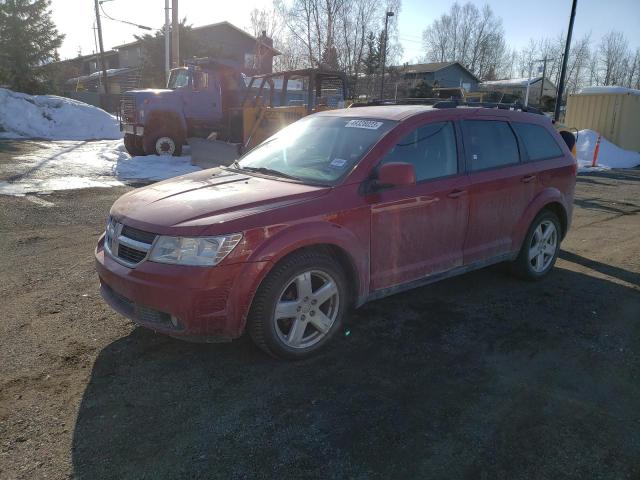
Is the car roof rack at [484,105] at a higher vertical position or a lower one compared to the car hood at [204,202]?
higher

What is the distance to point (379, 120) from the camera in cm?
417

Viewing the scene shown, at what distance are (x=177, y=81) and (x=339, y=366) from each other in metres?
13.8

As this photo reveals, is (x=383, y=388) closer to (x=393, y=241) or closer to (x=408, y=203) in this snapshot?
(x=393, y=241)

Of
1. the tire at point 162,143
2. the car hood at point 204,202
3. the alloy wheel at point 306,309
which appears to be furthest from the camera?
the tire at point 162,143

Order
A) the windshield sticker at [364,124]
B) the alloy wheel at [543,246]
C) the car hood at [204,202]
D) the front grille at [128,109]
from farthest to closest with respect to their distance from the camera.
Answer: the front grille at [128,109], the alloy wheel at [543,246], the windshield sticker at [364,124], the car hood at [204,202]

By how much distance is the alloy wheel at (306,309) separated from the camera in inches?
134

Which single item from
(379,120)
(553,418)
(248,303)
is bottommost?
(553,418)

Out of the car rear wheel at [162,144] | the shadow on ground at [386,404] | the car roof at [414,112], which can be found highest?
the car roof at [414,112]

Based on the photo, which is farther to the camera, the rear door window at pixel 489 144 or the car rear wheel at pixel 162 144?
the car rear wheel at pixel 162 144

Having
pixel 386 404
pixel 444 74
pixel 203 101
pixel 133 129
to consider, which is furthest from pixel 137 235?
pixel 444 74

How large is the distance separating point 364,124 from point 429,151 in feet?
1.93

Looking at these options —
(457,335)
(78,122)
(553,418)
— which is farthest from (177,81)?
(553,418)

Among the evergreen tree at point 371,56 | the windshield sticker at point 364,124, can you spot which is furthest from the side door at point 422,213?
the evergreen tree at point 371,56

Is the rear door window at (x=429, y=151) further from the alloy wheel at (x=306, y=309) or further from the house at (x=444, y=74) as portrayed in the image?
the house at (x=444, y=74)
